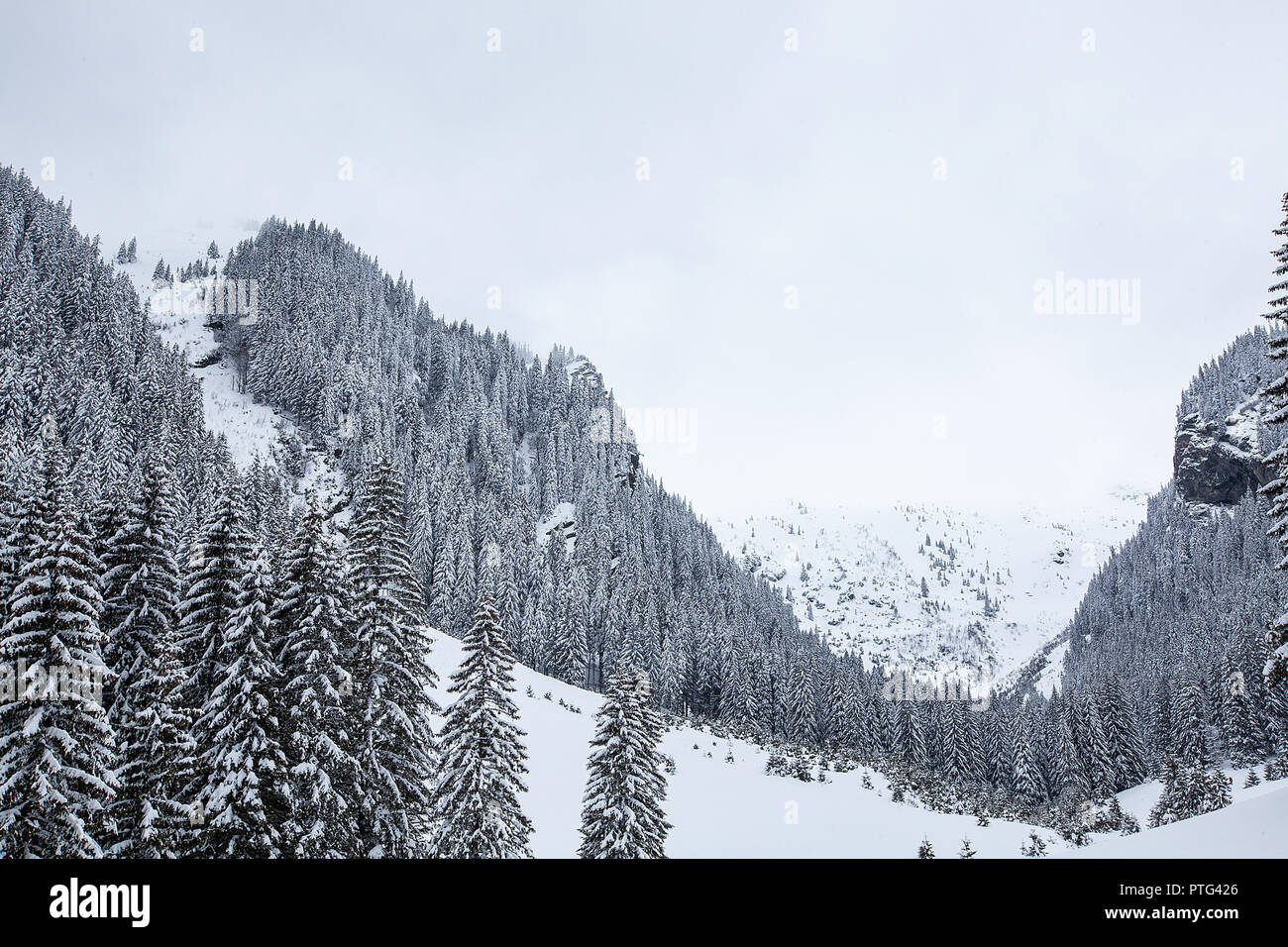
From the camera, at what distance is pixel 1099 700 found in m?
79.7

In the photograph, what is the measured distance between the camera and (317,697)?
17.5m

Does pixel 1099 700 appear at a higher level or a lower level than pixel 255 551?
lower

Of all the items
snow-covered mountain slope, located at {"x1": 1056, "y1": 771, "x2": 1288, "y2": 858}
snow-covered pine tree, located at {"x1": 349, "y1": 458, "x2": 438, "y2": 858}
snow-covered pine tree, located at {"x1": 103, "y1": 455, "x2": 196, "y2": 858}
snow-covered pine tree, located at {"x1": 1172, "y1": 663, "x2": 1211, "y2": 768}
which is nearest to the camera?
snow-covered mountain slope, located at {"x1": 1056, "y1": 771, "x2": 1288, "y2": 858}

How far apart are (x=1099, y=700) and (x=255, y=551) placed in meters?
90.5

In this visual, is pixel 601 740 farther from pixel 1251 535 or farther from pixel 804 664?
pixel 1251 535

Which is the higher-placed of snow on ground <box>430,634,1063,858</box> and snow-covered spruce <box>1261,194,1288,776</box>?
snow-covered spruce <box>1261,194,1288,776</box>

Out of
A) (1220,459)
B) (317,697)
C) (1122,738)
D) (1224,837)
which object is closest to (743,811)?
(1224,837)

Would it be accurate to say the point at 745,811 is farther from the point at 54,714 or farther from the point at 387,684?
the point at 54,714

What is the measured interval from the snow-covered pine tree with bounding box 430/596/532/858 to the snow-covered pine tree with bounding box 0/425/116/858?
25.0 feet

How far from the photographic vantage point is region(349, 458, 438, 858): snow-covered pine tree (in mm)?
18547

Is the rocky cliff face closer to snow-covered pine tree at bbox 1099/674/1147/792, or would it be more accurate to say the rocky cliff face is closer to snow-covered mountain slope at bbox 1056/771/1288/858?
snow-covered pine tree at bbox 1099/674/1147/792

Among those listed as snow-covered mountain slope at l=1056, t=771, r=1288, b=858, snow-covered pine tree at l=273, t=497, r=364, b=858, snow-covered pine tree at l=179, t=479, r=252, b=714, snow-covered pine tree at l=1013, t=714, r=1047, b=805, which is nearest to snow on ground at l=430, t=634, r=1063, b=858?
snow-covered pine tree at l=273, t=497, r=364, b=858

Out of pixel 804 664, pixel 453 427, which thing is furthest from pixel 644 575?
pixel 453 427

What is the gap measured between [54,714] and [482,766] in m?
9.78
